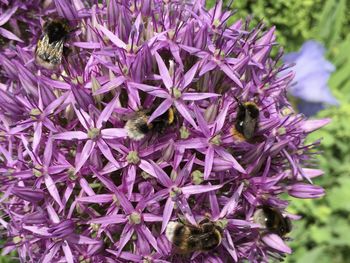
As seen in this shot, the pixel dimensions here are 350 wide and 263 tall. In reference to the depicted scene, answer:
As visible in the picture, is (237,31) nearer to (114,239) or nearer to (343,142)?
(114,239)

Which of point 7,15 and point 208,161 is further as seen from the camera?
point 7,15

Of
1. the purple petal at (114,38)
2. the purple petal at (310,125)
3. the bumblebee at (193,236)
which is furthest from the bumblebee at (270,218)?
the purple petal at (114,38)

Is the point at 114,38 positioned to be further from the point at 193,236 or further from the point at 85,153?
the point at 193,236

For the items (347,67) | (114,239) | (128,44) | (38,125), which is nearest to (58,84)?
(38,125)

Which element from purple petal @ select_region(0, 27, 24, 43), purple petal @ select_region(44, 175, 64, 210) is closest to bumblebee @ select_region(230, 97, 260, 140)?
purple petal @ select_region(44, 175, 64, 210)

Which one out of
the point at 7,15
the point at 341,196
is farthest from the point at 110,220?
the point at 341,196

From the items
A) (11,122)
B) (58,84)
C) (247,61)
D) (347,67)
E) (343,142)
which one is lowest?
(343,142)

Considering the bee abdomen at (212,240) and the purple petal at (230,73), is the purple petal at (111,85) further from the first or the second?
the bee abdomen at (212,240)
